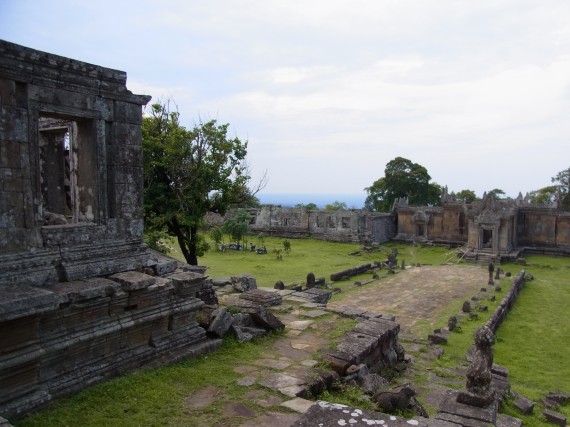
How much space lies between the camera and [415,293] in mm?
18891

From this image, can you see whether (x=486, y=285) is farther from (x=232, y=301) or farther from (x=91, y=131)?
(x=91, y=131)

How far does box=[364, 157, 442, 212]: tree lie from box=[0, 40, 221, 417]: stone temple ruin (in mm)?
40800

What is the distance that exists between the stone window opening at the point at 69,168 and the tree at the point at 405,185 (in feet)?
134

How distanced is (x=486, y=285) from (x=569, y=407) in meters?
13.2

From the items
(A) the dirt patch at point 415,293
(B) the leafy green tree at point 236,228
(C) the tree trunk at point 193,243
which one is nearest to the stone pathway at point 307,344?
(A) the dirt patch at point 415,293

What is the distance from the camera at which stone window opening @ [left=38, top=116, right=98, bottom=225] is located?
629 centimetres

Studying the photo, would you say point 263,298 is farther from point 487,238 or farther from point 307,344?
point 487,238

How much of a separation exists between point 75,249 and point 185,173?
885cm

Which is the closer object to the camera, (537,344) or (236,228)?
(537,344)

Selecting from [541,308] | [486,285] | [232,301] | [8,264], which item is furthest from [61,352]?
[486,285]


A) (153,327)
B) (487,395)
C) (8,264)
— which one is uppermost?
(8,264)

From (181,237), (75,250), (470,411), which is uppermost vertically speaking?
(75,250)

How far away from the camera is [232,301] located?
9812 millimetres

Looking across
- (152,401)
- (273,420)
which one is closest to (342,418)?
(273,420)
